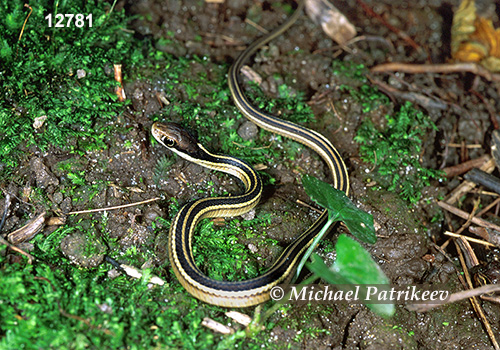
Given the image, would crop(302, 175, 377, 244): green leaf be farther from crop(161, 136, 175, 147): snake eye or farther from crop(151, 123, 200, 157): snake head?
crop(161, 136, 175, 147): snake eye

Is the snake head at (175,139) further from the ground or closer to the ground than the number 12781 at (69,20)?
closer to the ground

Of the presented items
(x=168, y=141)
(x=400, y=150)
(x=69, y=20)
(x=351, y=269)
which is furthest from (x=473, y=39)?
(x=69, y=20)

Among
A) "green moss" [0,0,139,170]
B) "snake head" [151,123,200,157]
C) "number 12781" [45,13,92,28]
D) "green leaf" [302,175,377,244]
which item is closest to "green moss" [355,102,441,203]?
"green leaf" [302,175,377,244]

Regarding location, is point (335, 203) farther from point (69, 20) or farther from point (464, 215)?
point (69, 20)

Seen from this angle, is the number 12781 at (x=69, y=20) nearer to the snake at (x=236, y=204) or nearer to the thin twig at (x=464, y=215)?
the snake at (x=236, y=204)
